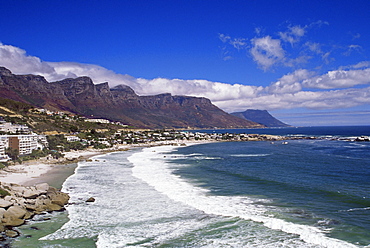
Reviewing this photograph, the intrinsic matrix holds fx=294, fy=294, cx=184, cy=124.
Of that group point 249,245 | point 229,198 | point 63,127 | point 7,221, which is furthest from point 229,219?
point 63,127

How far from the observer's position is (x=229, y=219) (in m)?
19.1

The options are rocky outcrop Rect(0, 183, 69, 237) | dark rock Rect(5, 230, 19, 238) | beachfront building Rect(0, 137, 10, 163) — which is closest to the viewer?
dark rock Rect(5, 230, 19, 238)

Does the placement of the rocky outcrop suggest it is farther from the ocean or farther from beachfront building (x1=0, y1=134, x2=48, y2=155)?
beachfront building (x1=0, y1=134, x2=48, y2=155)

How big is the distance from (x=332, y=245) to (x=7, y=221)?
722 inches

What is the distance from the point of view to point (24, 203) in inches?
834

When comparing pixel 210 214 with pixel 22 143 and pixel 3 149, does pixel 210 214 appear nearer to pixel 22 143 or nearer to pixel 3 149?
pixel 3 149

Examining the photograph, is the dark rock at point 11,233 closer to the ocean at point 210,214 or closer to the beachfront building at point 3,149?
the ocean at point 210,214

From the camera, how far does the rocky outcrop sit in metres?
17.9

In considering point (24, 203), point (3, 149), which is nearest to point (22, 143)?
point (3, 149)

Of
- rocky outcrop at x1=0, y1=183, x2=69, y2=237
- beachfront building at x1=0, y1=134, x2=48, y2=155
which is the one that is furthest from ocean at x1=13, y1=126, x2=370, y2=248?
beachfront building at x1=0, y1=134, x2=48, y2=155

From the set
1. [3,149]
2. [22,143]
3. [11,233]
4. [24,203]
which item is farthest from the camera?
[22,143]

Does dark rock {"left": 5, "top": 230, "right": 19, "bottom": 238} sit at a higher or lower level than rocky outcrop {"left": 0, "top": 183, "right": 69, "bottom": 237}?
lower

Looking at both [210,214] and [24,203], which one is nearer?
[210,214]

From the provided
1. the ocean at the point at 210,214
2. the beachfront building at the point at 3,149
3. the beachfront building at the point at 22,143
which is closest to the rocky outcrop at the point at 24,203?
the ocean at the point at 210,214
